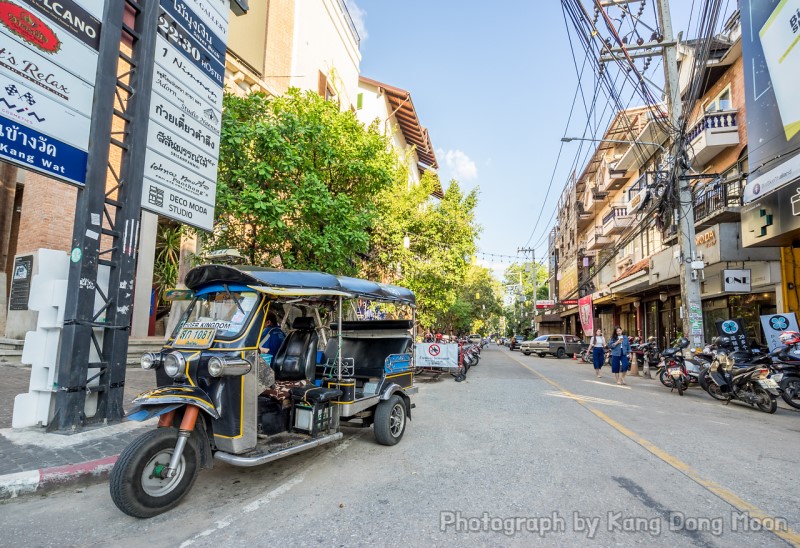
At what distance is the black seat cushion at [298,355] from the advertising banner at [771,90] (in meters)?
12.3

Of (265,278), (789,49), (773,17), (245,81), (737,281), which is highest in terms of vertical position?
(245,81)

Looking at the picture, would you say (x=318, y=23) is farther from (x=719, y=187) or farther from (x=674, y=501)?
(x=674, y=501)

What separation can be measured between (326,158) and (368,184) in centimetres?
134

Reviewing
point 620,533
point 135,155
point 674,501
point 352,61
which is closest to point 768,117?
point 674,501

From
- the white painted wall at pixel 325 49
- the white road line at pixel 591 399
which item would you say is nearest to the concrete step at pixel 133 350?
the white road line at pixel 591 399

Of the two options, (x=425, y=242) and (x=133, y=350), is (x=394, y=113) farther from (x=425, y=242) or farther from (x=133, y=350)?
(x=133, y=350)

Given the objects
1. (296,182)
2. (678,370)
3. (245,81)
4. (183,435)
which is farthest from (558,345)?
(183,435)

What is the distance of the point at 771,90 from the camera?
40.4 feet

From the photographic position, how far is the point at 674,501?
401 cm

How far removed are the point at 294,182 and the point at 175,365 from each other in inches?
248

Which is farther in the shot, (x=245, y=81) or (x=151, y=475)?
(x=245, y=81)

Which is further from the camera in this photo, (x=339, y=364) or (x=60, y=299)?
(x=60, y=299)

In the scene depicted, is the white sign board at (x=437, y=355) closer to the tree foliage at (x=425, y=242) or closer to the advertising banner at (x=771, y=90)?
the tree foliage at (x=425, y=242)

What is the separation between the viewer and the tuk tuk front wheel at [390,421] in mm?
5906
